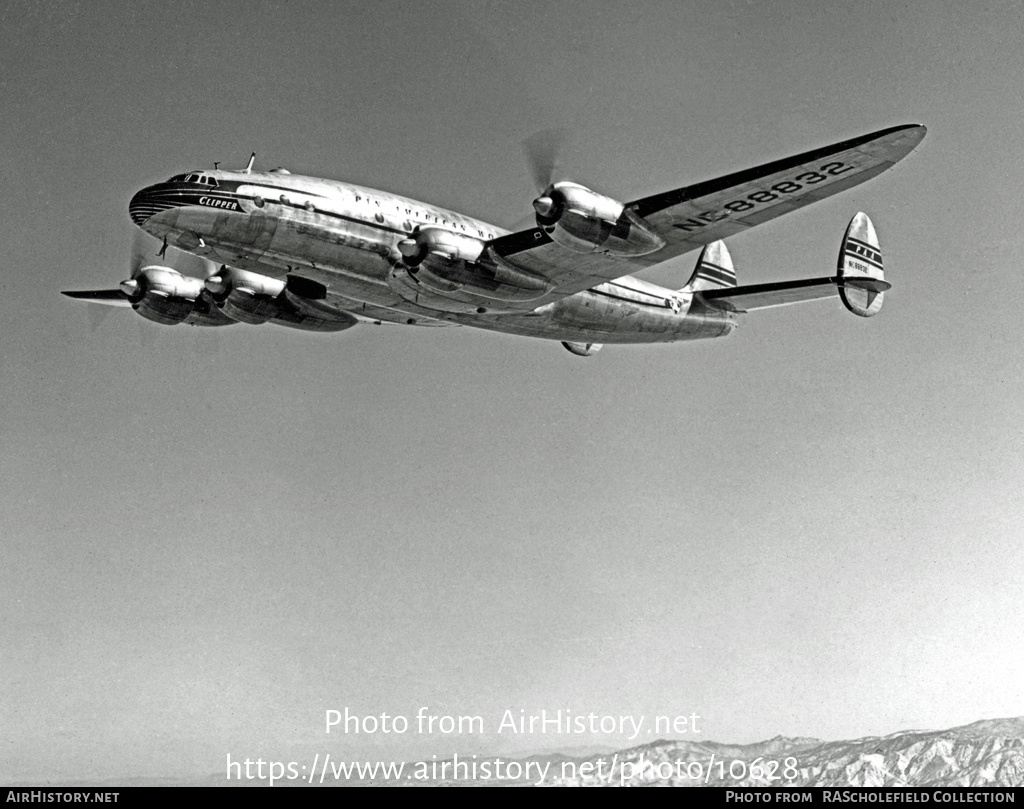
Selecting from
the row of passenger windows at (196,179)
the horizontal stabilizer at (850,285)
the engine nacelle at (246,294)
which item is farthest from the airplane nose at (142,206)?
the horizontal stabilizer at (850,285)

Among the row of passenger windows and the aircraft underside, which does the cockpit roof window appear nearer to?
the row of passenger windows

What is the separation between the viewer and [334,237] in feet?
51.7

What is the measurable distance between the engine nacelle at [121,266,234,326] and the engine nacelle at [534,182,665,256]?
872 centimetres

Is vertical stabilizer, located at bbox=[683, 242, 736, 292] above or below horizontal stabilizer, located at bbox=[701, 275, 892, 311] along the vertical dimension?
above

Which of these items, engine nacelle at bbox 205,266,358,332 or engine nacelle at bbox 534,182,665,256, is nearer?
engine nacelle at bbox 534,182,665,256

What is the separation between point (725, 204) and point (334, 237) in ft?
21.9

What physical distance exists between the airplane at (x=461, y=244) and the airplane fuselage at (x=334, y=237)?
2cm

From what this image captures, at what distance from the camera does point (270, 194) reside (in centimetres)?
1535

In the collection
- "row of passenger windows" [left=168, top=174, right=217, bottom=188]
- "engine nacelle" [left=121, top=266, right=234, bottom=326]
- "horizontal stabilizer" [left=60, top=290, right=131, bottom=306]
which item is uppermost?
"horizontal stabilizer" [left=60, top=290, right=131, bottom=306]

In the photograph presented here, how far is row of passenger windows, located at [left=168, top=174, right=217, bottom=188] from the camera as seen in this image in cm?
1494

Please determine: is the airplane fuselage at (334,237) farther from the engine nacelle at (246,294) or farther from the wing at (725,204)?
the engine nacelle at (246,294)

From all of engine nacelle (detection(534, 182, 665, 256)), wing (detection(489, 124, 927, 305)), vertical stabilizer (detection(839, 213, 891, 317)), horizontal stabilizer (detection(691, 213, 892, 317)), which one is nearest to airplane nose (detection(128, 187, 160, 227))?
wing (detection(489, 124, 927, 305))

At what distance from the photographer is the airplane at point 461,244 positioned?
14977 mm

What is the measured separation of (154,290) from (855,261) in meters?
15.1
